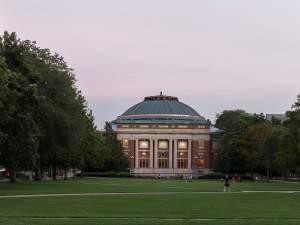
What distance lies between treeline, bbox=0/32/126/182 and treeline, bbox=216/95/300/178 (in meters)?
28.9

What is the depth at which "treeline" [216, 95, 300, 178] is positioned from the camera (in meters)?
98.0

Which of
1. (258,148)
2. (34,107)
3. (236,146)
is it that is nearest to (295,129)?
(34,107)

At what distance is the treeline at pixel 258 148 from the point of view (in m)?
98.0

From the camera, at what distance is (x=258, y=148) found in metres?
139

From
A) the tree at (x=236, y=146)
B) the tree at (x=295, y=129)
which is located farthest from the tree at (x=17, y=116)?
the tree at (x=236, y=146)

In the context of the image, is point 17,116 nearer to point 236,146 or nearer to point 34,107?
point 34,107

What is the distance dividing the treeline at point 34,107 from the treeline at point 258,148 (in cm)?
2892

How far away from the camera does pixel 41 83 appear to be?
74125 mm

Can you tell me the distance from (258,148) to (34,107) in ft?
276

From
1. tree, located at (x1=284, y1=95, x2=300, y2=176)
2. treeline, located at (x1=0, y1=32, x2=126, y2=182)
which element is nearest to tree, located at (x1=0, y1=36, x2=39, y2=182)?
treeline, located at (x1=0, y1=32, x2=126, y2=182)

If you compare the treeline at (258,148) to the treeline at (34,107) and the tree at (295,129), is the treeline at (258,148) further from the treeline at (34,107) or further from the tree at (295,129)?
the treeline at (34,107)

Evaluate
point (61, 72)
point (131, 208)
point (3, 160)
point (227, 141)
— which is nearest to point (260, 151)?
point (227, 141)

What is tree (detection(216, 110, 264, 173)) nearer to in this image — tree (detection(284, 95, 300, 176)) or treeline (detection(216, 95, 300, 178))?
treeline (detection(216, 95, 300, 178))

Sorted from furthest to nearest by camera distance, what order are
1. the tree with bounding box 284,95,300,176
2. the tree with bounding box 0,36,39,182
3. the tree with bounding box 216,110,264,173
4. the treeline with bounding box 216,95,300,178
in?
the tree with bounding box 216,110,264,173
the treeline with bounding box 216,95,300,178
the tree with bounding box 284,95,300,176
the tree with bounding box 0,36,39,182
